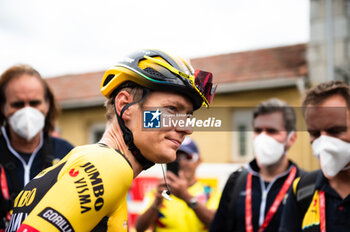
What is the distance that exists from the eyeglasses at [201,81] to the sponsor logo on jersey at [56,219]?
0.92 metres

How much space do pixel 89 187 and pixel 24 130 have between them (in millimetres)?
2481

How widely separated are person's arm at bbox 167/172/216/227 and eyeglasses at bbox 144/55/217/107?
A: 2.46 metres

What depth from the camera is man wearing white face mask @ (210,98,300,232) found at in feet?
14.0

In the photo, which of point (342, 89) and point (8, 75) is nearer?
point (342, 89)

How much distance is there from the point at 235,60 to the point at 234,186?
11638 mm

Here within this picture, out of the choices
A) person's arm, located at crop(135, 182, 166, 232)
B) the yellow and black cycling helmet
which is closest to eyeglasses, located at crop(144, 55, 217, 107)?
the yellow and black cycling helmet

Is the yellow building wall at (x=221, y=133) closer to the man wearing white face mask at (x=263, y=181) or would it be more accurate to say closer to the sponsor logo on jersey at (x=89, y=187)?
the man wearing white face mask at (x=263, y=181)

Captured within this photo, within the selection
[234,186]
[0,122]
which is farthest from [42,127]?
[234,186]

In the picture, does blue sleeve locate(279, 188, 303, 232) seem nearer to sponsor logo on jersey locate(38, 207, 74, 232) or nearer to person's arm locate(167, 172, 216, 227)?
person's arm locate(167, 172, 216, 227)

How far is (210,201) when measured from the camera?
17.4 ft

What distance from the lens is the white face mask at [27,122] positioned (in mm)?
4055

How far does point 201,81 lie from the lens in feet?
7.43

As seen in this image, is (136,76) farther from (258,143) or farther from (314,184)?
(258,143)

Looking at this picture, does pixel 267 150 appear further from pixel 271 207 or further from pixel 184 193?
pixel 184 193
